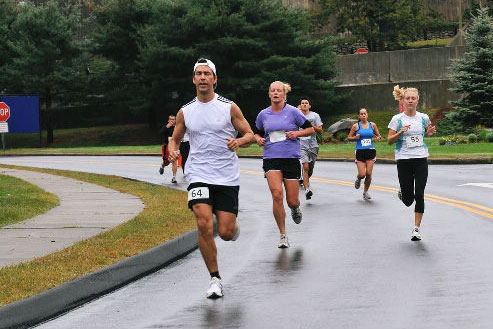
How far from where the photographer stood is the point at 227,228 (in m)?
10.1

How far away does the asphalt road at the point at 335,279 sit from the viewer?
857 centimetres

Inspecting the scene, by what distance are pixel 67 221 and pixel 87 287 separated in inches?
237

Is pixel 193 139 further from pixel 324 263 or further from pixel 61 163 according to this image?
pixel 61 163

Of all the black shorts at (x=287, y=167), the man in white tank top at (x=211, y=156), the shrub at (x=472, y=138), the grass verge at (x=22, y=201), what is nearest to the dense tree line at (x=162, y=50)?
the shrub at (x=472, y=138)

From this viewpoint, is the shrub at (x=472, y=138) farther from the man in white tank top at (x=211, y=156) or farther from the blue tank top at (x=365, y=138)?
the man in white tank top at (x=211, y=156)

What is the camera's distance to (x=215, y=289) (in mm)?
9664

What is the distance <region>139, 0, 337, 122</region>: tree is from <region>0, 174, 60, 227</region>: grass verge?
3365 centimetres

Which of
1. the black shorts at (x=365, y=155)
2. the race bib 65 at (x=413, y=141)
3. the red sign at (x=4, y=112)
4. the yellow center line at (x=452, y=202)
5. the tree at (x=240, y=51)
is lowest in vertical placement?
the yellow center line at (x=452, y=202)

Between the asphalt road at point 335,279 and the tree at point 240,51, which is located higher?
the tree at point 240,51

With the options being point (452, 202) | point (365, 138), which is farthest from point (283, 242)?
point (365, 138)

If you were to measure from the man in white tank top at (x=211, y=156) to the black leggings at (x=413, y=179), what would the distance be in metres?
4.25

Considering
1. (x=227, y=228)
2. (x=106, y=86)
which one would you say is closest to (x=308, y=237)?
(x=227, y=228)

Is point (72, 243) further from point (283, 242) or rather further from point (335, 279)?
point (335, 279)

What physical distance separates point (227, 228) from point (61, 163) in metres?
30.2
